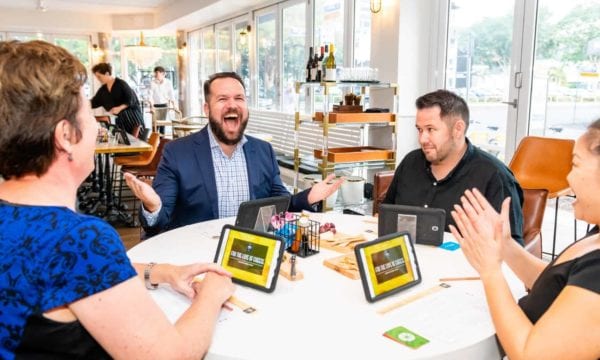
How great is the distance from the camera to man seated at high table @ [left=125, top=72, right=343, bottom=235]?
2.41 metres

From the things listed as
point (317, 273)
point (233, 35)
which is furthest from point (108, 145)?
point (233, 35)

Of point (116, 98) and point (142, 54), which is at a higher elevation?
point (142, 54)

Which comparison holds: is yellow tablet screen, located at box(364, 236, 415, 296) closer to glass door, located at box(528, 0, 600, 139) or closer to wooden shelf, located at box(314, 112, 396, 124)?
wooden shelf, located at box(314, 112, 396, 124)

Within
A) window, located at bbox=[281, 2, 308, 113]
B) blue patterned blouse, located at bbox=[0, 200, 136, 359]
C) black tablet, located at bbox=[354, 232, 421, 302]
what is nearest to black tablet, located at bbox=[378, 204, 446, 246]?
black tablet, located at bbox=[354, 232, 421, 302]

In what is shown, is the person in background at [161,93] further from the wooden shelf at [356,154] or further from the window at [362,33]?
the wooden shelf at [356,154]

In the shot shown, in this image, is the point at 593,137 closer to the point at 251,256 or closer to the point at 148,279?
the point at 251,256

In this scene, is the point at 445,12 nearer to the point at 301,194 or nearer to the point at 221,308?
the point at 301,194

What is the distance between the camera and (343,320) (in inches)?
49.8

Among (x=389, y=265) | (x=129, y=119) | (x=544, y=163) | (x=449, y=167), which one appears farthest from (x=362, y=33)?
(x=389, y=265)

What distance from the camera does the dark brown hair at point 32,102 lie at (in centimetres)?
90

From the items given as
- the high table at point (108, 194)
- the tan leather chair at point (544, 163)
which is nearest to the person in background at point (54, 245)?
the tan leather chair at point (544, 163)

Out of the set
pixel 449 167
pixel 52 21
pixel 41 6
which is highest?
pixel 41 6

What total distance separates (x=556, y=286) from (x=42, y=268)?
1098 millimetres

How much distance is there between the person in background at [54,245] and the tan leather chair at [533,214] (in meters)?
1.94
